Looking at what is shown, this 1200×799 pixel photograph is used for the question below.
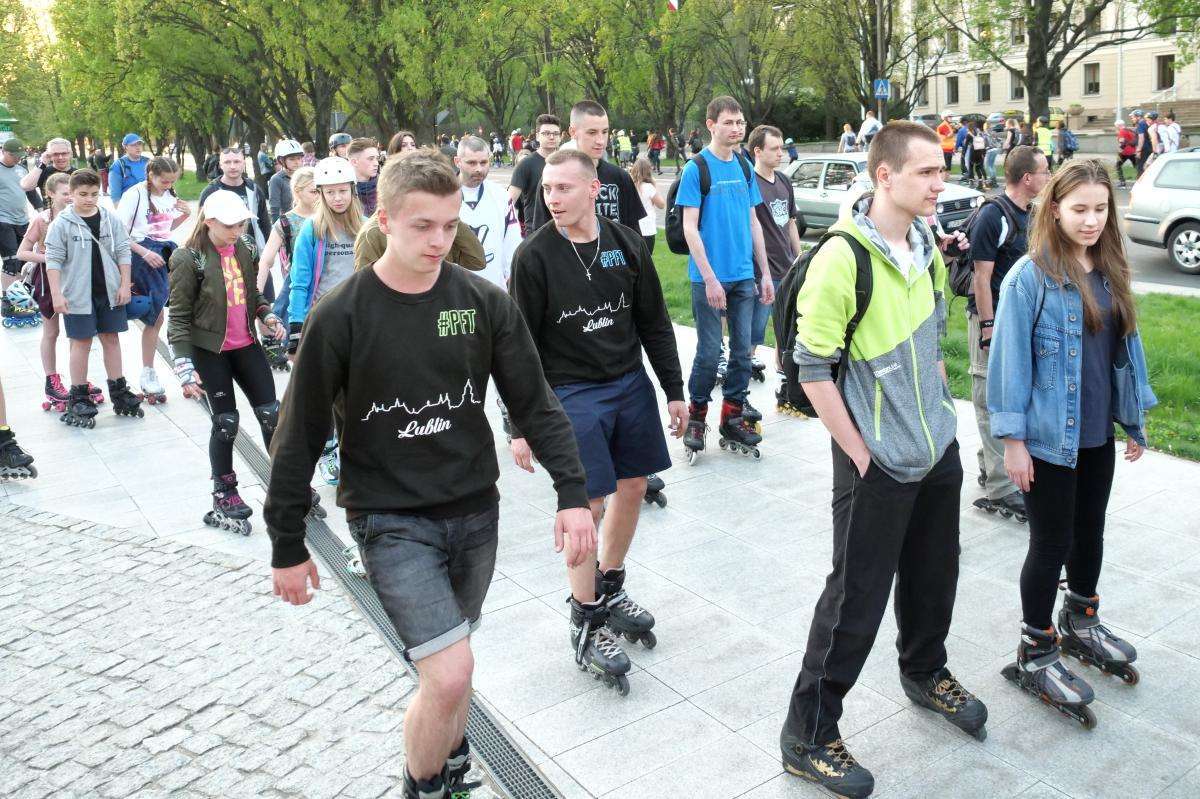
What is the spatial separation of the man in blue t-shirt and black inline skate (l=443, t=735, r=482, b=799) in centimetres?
407

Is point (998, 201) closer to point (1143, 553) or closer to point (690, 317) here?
point (1143, 553)

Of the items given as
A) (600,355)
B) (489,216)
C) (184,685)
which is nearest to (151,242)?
(489,216)

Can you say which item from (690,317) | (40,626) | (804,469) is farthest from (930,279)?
(690,317)

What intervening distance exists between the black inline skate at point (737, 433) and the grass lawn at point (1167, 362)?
2.20 metres

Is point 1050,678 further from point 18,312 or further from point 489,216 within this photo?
point 18,312

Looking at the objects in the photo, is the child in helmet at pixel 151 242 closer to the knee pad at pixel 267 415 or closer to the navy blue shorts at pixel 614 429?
the knee pad at pixel 267 415

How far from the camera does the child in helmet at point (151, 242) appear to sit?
978 cm

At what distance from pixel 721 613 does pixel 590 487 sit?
1020 mm

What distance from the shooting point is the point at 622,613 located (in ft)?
15.5

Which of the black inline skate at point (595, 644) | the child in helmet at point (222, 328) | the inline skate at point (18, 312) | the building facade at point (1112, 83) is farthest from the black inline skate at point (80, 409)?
the building facade at point (1112, 83)

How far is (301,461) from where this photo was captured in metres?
3.04

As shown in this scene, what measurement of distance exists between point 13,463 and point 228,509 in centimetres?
231

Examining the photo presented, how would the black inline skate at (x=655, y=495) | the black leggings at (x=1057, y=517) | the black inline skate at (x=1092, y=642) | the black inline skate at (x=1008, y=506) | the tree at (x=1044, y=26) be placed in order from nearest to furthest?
the black leggings at (x=1057, y=517), the black inline skate at (x=1092, y=642), the black inline skate at (x=1008, y=506), the black inline skate at (x=655, y=495), the tree at (x=1044, y=26)

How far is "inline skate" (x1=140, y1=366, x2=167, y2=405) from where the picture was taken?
9.88 meters
